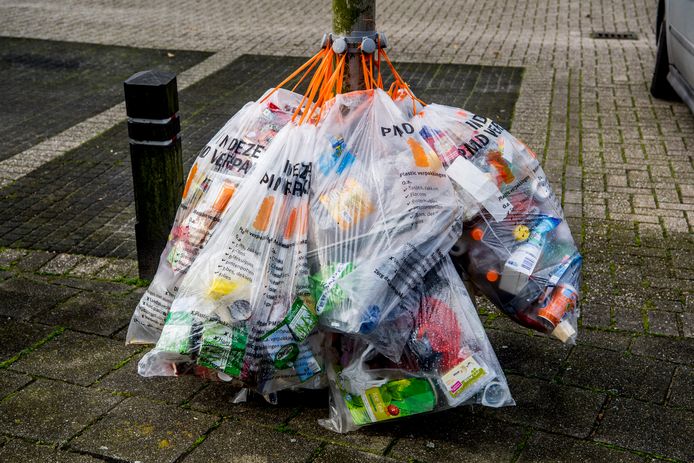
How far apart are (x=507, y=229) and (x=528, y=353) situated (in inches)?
31.3

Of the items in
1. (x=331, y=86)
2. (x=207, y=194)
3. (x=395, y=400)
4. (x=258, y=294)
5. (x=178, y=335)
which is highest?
(x=331, y=86)

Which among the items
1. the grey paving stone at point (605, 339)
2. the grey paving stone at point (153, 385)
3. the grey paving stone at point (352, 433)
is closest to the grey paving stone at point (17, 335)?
the grey paving stone at point (153, 385)

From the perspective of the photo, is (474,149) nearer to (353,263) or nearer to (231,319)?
(353,263)

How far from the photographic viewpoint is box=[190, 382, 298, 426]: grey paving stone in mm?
3340

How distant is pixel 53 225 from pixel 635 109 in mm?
5144

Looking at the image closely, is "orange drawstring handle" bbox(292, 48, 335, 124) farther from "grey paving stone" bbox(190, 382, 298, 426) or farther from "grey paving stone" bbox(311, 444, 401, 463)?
"grey paving stone" bbox(311, 444, 401, 463)

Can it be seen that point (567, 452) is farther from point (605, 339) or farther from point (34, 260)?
point (34, 260)

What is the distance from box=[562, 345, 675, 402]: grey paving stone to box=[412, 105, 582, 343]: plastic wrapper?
1.33 feet

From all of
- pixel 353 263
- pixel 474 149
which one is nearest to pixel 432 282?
pixel 353 263

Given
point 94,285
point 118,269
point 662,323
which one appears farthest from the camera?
point 118,269

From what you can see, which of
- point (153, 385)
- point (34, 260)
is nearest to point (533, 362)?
point (153, 385)

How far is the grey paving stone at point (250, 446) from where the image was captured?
3084 millimetres

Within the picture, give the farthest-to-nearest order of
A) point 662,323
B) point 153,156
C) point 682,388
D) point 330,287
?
point 153,156, point 662,323, point 682,388, point 330,287

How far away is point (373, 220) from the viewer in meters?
3.06
